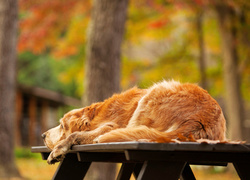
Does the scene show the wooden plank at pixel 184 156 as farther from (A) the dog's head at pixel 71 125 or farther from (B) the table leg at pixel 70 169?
(A) the dog's head at pixel 71 125

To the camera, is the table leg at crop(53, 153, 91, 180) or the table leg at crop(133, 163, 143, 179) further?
the table leg at crop(133, 163, 143, 179)

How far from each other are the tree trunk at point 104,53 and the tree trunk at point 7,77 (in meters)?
2.88

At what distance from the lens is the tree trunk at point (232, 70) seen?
12484mm

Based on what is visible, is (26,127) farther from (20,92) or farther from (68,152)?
(68,152)

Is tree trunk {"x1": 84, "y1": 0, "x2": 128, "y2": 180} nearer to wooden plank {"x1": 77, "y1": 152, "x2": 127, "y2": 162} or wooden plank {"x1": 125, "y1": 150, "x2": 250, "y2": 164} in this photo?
wooden plank {"x1": 77, "y1": 152, "x2": 127, "y2": 162}

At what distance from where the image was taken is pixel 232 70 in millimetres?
12625

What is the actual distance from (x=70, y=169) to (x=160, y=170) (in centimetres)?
133

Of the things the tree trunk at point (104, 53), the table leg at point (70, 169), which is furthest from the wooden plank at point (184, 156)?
the tree trunk at point (104, 53)

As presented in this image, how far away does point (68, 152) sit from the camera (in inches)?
144

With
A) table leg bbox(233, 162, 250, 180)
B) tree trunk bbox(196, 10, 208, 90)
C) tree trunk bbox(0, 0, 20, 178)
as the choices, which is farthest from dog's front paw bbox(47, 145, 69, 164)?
tree trunk bbox(196, 10, 208, 90)

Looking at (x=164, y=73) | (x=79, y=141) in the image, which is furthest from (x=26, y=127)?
(x=79, y=141)

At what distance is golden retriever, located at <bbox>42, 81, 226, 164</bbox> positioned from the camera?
3.32 metres

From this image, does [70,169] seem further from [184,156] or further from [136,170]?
[184,156]

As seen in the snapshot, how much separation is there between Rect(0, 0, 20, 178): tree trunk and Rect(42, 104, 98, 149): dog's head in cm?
506
